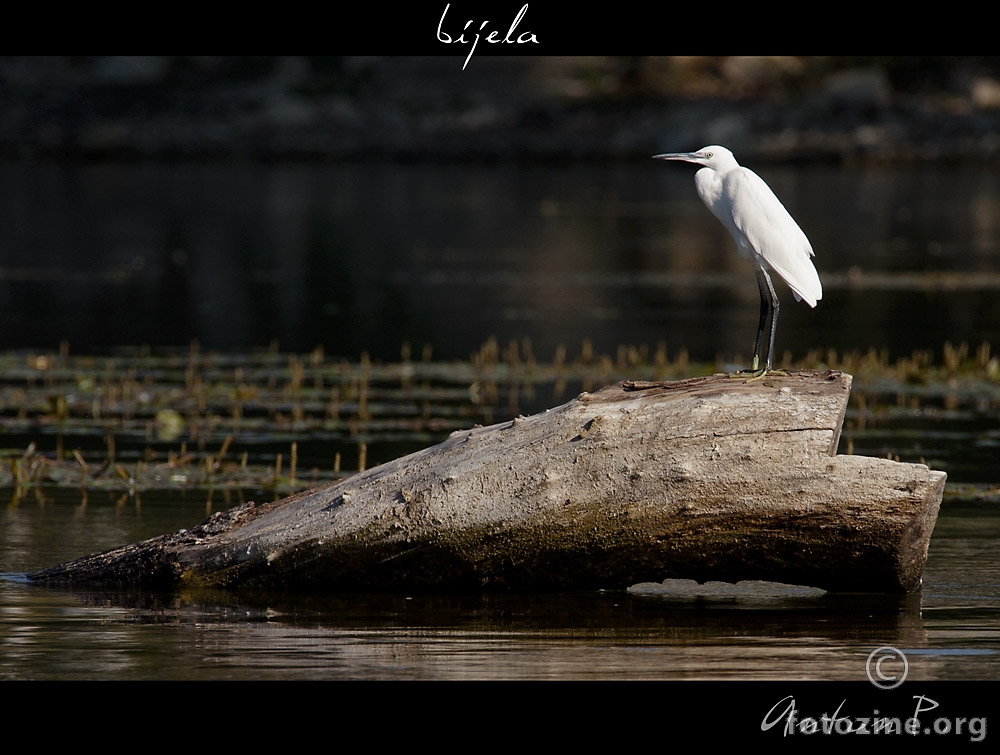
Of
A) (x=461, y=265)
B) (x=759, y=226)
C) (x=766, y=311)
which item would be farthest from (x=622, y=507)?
(x=461, y=265)

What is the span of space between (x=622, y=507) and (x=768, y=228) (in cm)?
191

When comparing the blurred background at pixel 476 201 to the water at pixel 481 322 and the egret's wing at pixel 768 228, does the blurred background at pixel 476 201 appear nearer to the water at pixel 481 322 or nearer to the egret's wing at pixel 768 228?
the water at pixel 481 322

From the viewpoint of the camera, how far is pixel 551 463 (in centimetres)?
963

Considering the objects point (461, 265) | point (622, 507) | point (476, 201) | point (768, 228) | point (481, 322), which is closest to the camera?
point (622, 507)

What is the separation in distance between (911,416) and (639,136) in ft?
220

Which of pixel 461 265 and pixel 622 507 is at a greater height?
pixel 461 265

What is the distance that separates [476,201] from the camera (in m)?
60.5

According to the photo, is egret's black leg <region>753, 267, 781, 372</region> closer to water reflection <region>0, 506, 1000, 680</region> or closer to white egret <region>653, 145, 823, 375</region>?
white egret <region>653, 145, 823, 375</region>

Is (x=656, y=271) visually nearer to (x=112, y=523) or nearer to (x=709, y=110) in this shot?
(x=112, y=523)

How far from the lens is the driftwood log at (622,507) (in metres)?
9.56

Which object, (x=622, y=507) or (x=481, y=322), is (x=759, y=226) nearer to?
(x=622, y=507)

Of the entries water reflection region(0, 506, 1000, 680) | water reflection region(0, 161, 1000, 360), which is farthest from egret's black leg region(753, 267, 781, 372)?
water reflection region(0, 161, 1000, 360)

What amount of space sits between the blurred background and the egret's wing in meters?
9.56

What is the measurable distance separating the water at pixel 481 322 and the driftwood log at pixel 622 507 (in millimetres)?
234
